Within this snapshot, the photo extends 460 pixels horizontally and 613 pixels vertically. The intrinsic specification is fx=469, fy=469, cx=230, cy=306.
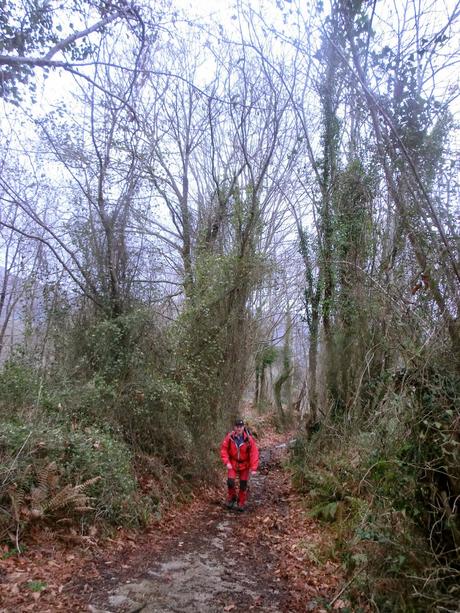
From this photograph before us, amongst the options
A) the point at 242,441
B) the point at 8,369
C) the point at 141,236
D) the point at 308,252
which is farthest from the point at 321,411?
the point at 8,369

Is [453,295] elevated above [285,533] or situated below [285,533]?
above

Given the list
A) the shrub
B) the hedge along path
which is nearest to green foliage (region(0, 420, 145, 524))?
the shrub

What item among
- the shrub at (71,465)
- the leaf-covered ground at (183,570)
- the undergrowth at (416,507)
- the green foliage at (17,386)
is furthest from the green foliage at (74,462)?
the undergrowth at (416,507)

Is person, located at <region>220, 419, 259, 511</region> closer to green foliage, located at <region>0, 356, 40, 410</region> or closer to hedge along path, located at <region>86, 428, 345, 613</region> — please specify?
hedge along path, located at <region>86, 428, 345, 613</region>

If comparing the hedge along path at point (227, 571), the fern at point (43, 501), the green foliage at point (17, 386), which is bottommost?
the hedge along path at point (227, 571)

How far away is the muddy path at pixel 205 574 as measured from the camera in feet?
15.8

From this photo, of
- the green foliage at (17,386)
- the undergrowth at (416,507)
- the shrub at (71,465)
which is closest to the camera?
the undergrowth at (416,507)

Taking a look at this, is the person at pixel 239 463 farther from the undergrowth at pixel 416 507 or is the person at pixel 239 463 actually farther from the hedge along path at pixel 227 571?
the undergrowth at pixel 416 507

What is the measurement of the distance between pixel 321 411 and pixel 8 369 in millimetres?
7977

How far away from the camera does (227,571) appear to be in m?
5.88

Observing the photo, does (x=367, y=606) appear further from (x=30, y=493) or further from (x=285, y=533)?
(x=30, y=493)

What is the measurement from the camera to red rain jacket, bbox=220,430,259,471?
9406 millimetres

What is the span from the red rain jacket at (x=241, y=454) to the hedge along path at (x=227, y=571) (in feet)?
2.91

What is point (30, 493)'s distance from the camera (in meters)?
6.11
